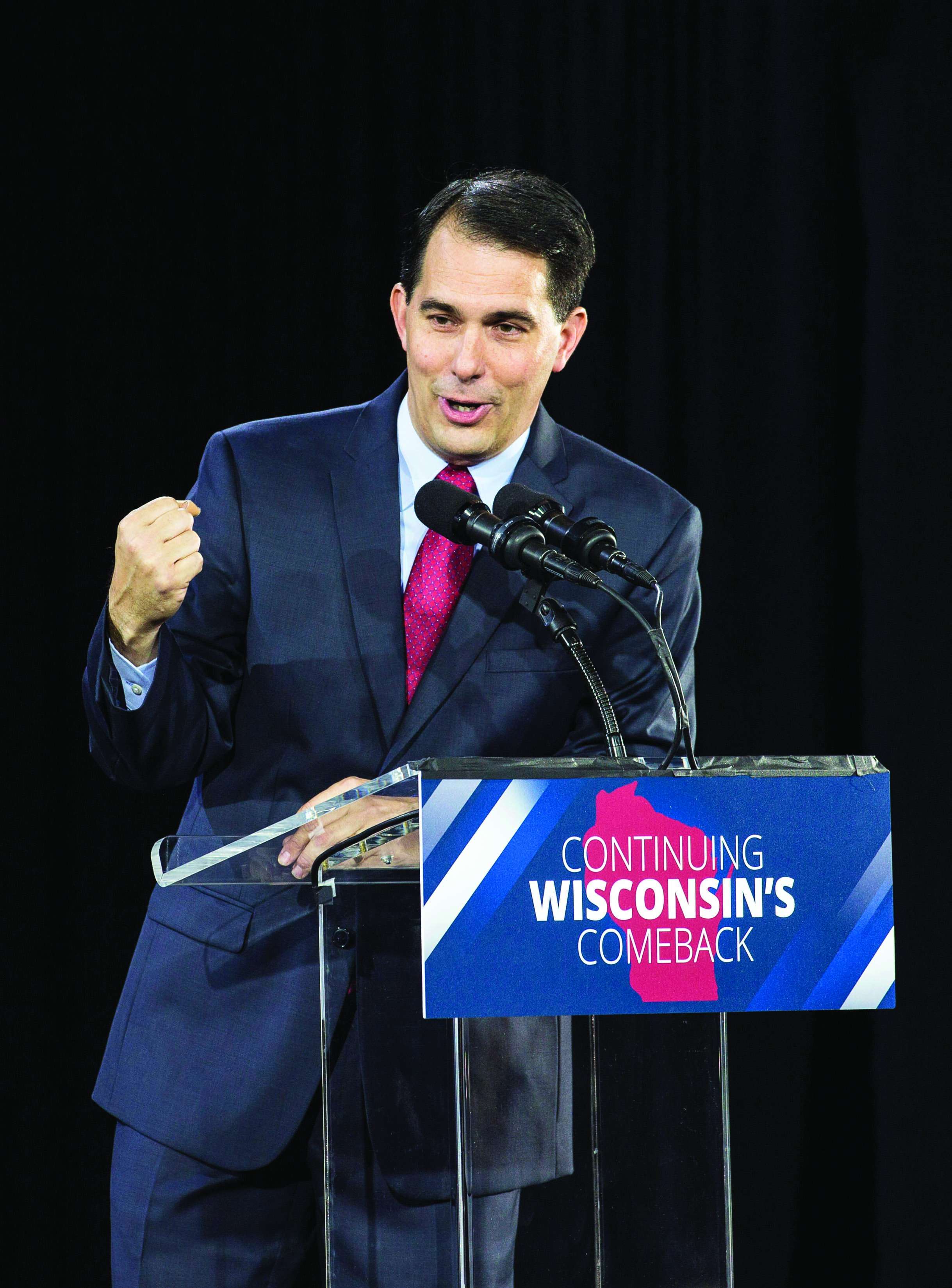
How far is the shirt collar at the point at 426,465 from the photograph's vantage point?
2.01 meters

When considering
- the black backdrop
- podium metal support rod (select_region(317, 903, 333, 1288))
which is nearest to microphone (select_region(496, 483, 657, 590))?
podium metal support rod (select_region(317, 903, 333, 1288))

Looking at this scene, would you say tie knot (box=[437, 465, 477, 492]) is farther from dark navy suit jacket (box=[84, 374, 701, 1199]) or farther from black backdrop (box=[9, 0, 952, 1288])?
black backdrop (box=[9, 0, 952, 1288])

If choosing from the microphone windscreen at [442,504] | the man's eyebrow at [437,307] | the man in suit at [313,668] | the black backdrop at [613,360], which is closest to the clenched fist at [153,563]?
the man in suit at [313,668]

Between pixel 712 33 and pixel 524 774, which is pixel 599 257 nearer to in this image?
pixel 712 33

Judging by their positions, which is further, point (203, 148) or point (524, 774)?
point (203, 148)

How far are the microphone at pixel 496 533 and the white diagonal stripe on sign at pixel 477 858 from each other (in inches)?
11.7

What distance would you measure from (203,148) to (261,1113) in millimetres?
1892

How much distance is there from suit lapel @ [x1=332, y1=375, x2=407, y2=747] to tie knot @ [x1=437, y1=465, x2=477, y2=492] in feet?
0.22

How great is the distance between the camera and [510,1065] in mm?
1193

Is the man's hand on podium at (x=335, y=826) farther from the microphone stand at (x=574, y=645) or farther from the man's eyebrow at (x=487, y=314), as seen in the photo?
the man's eyebrow at (x=487, y=314)

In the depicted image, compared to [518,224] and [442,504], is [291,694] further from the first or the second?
[518,224]

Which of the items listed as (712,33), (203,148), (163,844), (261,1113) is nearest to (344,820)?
(163,844)

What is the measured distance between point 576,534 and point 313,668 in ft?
1.81

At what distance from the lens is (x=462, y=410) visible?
6.59 ft
